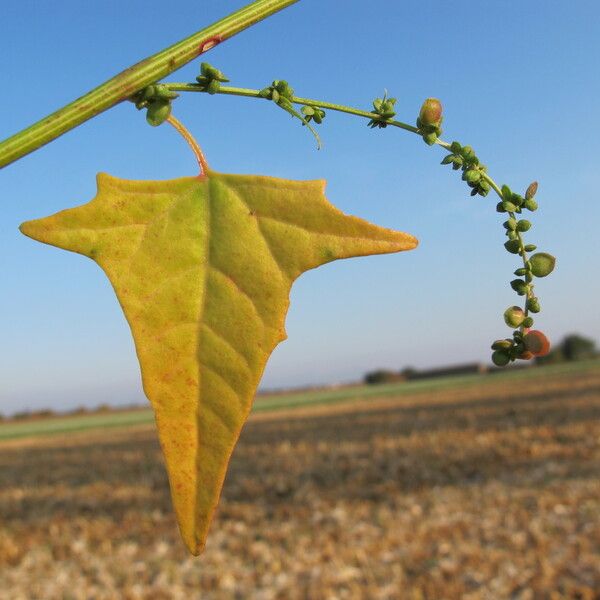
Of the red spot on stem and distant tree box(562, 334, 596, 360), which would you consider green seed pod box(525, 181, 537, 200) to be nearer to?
the red spot on stem

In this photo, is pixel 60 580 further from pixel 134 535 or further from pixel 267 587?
pixel 267 587

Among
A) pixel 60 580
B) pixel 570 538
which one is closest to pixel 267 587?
pixel 60 580

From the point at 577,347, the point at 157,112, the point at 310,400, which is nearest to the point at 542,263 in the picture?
the point at 157,112

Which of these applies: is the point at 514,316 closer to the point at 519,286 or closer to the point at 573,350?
the point at 519,286

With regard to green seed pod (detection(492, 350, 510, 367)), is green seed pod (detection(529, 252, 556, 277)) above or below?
above

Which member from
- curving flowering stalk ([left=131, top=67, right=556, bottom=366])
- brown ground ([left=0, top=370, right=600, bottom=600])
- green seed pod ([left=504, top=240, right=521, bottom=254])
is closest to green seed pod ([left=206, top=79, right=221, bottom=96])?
curving flowering stalk ([left=131, top=67, right=556, bottom=366])

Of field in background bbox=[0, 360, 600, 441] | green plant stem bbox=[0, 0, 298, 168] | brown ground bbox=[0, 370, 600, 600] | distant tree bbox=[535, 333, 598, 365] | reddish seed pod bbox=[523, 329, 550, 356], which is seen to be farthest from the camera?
distant tree bbox=[535, 333, 598, 365]

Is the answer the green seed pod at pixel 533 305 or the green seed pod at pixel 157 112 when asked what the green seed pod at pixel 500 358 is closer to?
the green seed pod at pixel 533 305

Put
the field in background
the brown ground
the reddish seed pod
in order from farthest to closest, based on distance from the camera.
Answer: the field in background < the brown ground < the reddish seed pod
